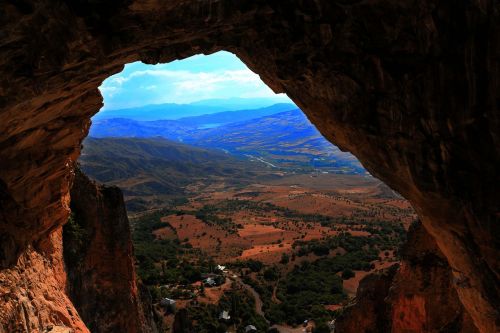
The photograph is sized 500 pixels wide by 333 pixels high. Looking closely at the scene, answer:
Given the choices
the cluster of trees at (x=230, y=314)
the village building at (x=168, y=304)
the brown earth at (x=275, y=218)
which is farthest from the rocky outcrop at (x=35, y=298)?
the brown earth at (x=275, y=218)

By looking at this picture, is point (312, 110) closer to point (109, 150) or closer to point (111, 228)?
point (111, 228)

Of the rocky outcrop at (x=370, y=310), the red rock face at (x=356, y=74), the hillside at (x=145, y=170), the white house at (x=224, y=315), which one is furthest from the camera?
the hillside at (x=145, y=170)

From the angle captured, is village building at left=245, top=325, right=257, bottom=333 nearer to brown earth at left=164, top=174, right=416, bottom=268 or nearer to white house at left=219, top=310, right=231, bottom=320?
white house at left=219, top=310, right=231, bottom=320

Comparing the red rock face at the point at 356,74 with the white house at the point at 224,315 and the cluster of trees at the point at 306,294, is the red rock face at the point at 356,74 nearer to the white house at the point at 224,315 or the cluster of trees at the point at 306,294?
the white house at the point at 224,315

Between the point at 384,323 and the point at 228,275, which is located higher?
the point at 384,323

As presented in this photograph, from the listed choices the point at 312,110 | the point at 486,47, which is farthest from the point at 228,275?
the point at 486,47

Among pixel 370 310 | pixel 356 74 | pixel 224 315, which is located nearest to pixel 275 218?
pixel 224 315

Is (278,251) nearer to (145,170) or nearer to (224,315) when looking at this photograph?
(224,315)
